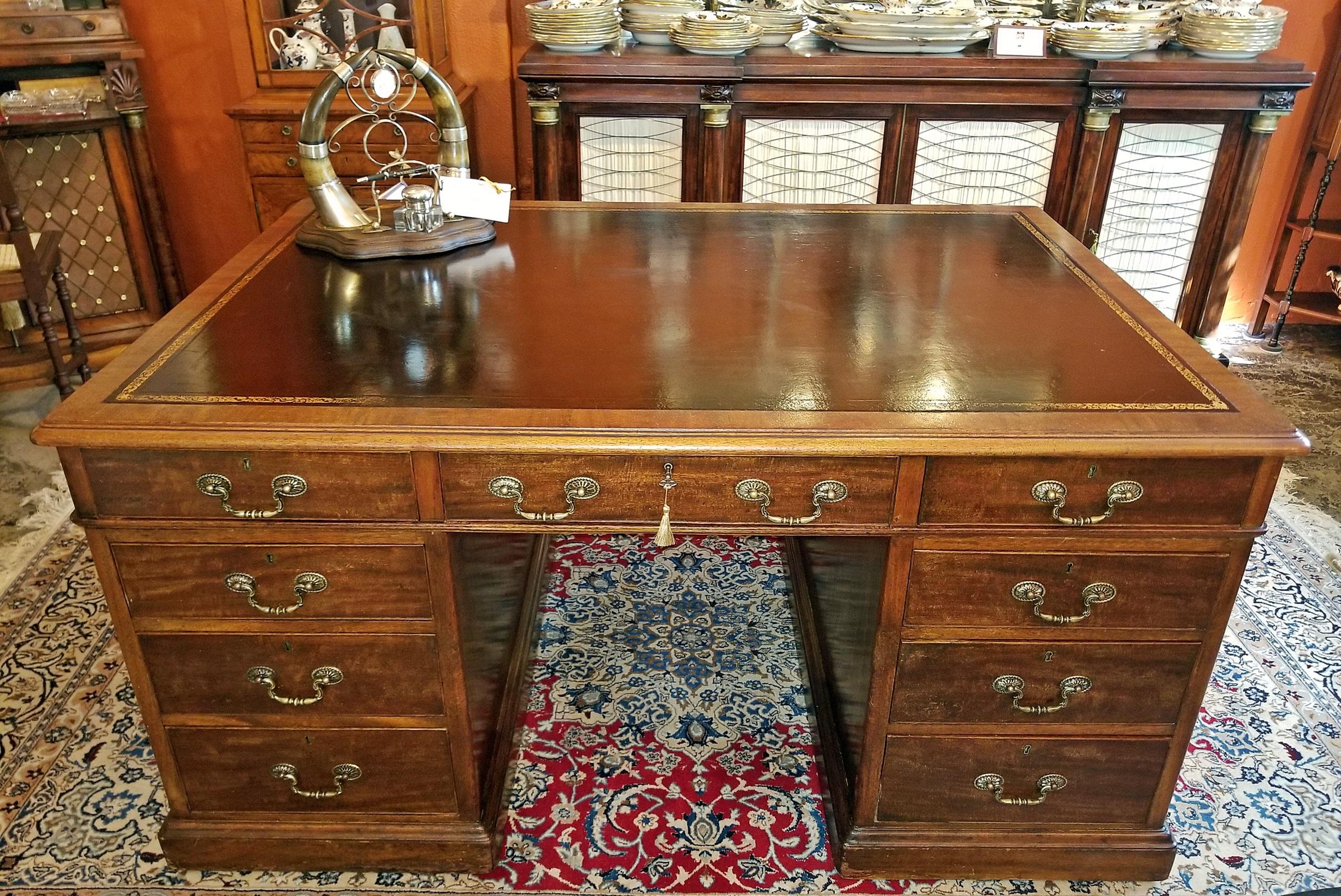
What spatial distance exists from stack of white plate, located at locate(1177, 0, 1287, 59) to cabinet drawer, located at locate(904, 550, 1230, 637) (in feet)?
8.38

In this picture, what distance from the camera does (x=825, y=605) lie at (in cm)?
225

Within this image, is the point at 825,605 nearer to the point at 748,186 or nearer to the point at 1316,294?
the point at 748,186

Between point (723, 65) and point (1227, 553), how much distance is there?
232cm

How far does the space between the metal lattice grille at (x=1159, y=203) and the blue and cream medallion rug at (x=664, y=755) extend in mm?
1343

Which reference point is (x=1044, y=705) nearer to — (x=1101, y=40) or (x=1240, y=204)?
(x=1101, y=40)

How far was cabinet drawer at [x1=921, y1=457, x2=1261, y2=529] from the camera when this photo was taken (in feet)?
4.89

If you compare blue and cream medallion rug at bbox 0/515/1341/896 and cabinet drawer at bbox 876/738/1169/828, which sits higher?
cabinet drawer at bbox 876/738/1169/828

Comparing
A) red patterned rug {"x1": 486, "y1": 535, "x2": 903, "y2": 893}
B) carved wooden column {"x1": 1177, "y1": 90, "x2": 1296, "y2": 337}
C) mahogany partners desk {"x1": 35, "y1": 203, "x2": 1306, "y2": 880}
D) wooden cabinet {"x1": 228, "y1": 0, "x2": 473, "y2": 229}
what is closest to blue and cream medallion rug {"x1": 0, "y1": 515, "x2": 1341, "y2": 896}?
red patterned rug {"x1": 486, "y1": 535, "x2": 903, "y2": 893}

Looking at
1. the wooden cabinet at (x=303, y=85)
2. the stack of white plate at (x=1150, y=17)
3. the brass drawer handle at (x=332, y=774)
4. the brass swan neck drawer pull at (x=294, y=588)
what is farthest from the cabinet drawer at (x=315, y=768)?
the stack of white plate at (x=1150, y=17)

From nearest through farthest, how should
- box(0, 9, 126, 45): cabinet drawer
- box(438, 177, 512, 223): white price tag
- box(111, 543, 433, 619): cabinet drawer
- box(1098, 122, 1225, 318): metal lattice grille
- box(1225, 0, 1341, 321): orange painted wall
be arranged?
box(111, 543, 433, 619): cabinet drawer
box(438, 177, 512, 223): white price tag
box(0, 9, 126, 45): cabinet drawer
box(1098, 122, 1225, 318): metal lattice grille
box(1225, 0, 1341, 321): orange painted wall

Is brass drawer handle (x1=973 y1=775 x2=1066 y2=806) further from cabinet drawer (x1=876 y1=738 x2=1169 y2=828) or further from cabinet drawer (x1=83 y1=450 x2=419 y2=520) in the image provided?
cabinet drawer (x1=83 y1=450 x2=419 y2=520)

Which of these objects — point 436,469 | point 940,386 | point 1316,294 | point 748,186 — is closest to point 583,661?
point 436,469

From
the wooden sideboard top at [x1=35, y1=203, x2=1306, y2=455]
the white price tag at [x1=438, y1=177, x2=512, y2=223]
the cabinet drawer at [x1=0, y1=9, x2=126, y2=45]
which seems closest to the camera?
the wooden sideboard top at [x1=35, y1=203, x2=1306, y2=455]

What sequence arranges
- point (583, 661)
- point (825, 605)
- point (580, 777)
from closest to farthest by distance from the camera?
point (580, 777) → point (825, 605) → point (583, 661)
